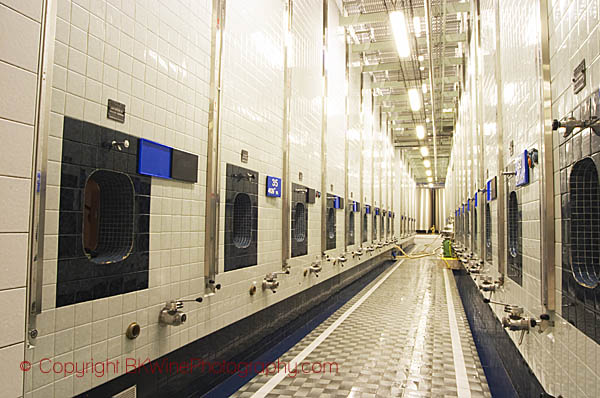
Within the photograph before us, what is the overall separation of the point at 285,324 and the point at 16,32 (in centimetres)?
480

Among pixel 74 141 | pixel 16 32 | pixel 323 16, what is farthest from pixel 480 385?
pixel 323 16

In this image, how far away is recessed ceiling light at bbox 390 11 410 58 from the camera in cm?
628

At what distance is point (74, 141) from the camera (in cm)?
229

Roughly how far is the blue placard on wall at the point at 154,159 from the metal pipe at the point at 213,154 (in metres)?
0.58

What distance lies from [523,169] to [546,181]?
728mm

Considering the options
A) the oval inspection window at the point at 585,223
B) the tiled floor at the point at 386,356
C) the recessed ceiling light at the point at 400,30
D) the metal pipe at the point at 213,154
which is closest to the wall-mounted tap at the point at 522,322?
the oval inspection window at the point at 585,223

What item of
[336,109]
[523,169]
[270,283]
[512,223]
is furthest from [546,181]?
[336,109]

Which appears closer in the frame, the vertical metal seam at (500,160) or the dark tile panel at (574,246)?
the dark tile panel at (574,246)

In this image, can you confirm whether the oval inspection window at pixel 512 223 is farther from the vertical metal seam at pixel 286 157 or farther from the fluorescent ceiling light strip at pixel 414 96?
the fluorescent ceiling light strip at pixel 414 96

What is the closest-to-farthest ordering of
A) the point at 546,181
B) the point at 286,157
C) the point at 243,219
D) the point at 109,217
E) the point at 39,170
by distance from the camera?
1. the point at 39,170
2. the point at 546,181
3. the point at 109,217
4. the point at 243,219
5. the point at 286,157

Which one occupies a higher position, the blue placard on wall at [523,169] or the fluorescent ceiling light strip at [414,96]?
the fluorescent ceiling light strip at [414,96]

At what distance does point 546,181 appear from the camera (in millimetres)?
2301

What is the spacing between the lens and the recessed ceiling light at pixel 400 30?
20.6 ft

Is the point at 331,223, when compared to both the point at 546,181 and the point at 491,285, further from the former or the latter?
the point at 546,181
